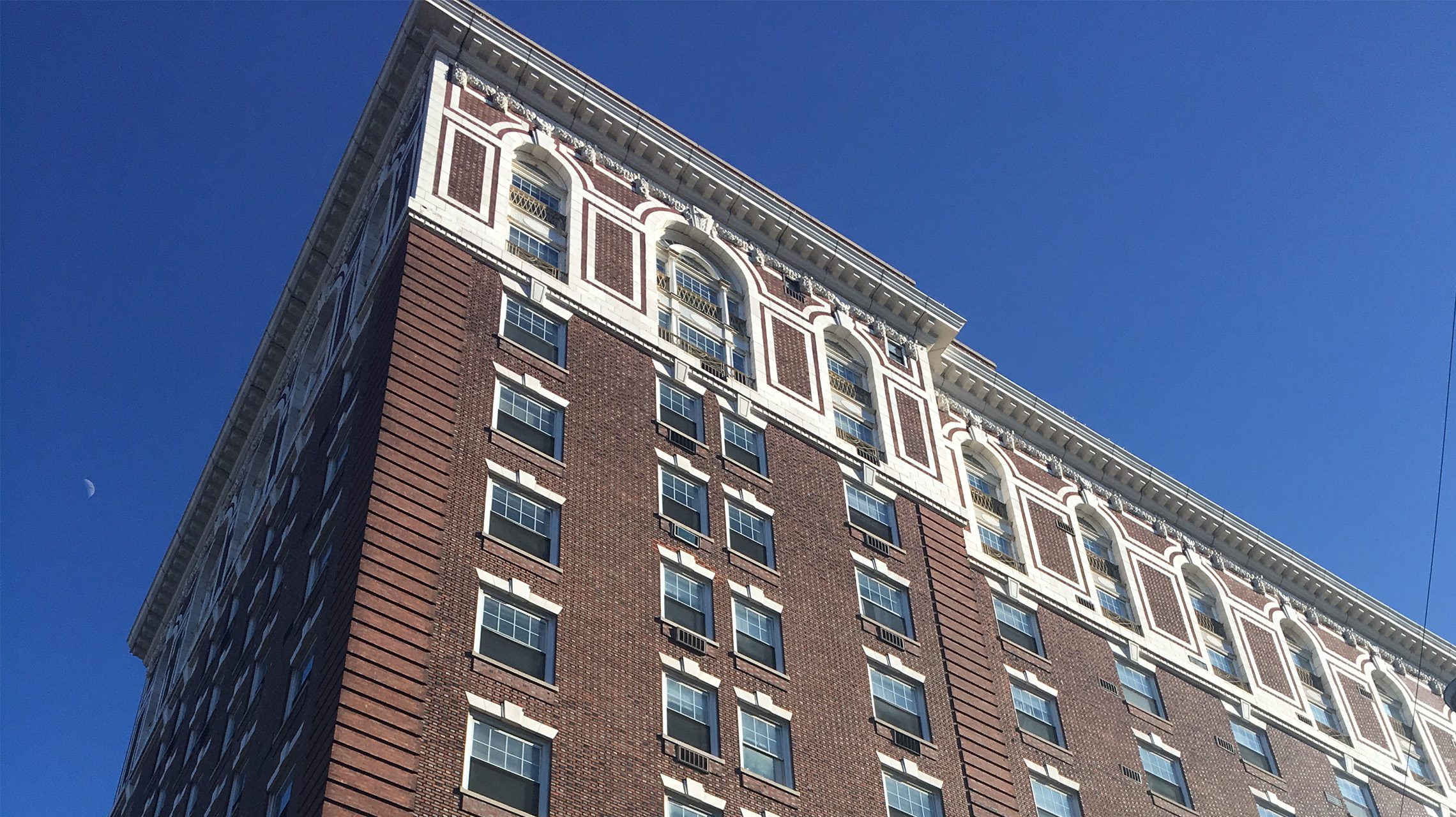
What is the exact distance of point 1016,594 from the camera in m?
62.2

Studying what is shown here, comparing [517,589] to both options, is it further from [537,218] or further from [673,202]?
[673,202]

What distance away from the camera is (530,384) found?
4953 cm

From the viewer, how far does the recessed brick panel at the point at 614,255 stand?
56.9 m

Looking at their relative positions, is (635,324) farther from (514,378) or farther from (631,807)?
(631,807)

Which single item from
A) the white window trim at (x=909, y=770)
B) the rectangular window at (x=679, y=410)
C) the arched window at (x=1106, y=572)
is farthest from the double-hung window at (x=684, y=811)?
the arched window at (x=1106, y=572)

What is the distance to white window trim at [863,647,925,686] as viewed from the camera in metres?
51.0

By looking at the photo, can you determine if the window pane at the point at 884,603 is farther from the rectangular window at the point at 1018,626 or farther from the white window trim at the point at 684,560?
the rectangular window at the point at 1018,626

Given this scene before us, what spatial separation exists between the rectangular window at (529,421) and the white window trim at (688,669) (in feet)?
24.0

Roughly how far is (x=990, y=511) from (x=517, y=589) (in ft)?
97.6

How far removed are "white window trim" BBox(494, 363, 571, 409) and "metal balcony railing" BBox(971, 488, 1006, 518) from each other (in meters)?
23.6

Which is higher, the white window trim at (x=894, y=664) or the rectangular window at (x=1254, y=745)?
the rectangular window at (x=1254, y=745)

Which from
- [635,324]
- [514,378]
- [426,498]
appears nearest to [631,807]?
[426,498]

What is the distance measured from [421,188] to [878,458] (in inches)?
768

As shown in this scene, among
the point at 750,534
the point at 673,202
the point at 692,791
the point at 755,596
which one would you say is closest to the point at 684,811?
the point at 692,791
